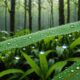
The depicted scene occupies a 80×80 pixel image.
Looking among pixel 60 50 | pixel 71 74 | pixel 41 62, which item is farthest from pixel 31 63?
pixel 71 74

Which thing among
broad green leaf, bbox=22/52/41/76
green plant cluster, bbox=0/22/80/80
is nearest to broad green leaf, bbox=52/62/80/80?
green plant cluster, bbox=0/22/80/80

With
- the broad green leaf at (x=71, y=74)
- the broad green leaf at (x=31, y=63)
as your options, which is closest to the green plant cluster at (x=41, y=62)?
the broad green leaf at (x=31, y=63)

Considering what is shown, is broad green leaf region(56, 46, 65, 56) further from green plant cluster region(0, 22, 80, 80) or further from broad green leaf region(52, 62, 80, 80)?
broad green leaf region(52, 62, 80, 80)

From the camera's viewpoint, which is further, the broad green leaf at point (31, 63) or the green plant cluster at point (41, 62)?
the green plant cluster at point (41, 62)

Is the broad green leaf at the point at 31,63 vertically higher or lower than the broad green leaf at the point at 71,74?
lower

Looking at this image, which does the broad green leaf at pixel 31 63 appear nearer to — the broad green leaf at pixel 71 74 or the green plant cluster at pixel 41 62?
the green plant cluster at pixel 41 62

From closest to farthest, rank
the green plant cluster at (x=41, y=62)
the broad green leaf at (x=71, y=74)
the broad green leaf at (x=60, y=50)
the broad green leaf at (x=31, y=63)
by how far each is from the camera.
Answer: the broad green leaf at (x=71, y=74) → the broad green leaf at (x=31, y=63) → the green plant cluster at (x=41, y=62) → the broad green leaf at (x=60, y=50)

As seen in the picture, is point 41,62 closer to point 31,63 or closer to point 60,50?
point 31,63

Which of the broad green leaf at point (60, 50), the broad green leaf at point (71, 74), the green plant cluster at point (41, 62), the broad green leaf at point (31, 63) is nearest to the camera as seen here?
the broad green leaf at point (71, 74)

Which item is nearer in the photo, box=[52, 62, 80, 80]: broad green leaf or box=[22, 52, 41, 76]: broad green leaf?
box=[52, 62, 80, 80]: broad green leaf

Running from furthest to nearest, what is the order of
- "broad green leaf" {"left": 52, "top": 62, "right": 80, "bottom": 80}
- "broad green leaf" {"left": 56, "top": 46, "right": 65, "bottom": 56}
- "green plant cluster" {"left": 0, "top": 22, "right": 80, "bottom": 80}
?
"broad green leaf" {"left": 56, "top": 46, "right": 65, "bottom": 56} → "green plant cluster" {"left": 0, "top": 22, "right": 80, "bottom": 80} → "broad green leaf" {"left": 52, "top": 62, "right": 80, "bottom": 80}

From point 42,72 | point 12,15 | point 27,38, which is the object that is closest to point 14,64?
point 42,72
